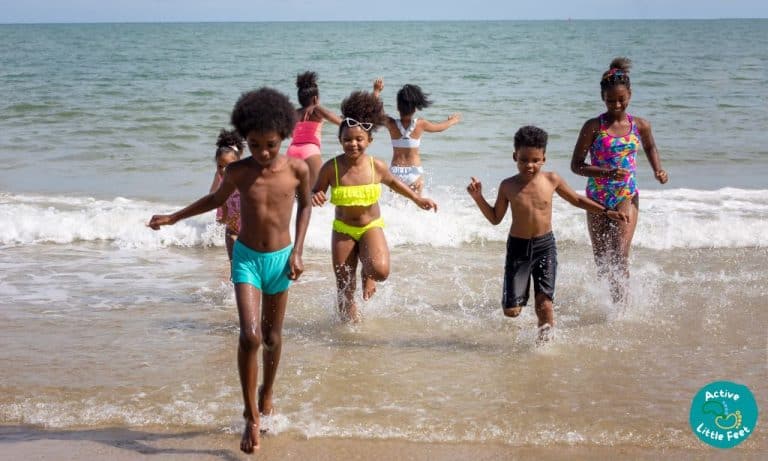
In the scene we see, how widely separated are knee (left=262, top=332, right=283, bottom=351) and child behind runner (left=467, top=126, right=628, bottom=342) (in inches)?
74.7

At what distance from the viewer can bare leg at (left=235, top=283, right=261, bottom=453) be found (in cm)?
424

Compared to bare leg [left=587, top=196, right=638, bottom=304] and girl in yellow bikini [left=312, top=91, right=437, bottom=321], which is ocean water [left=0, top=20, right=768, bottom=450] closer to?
bare leg [left=587, top=196, right=638, bottom=304]

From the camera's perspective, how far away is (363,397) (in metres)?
5.07

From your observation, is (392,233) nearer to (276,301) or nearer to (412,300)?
(412,300)

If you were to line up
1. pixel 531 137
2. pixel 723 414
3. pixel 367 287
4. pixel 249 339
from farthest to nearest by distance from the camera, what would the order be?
pixel 367 287
pixel 531 137
pixel 723 414
pixel 249 339

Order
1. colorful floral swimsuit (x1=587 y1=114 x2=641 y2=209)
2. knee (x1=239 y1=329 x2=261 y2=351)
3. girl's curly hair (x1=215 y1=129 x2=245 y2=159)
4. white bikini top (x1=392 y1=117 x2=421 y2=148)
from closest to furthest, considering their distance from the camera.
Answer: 1. knee (x1=239 y1=329 x2=261 y2=351)
2. colorful floral swimsuit (x1=587 y1=114 x2=641 y2=209)
3. girl's curly hair (x1=215 y1=129 x2=245 y2=159)
4. white bikini top (x1=392 y1=117 x2=421 y2=148)

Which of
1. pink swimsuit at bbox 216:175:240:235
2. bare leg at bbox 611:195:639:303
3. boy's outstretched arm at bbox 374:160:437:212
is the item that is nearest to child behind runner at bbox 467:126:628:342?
boy's outstretched arm at bbox 374:160:437:212

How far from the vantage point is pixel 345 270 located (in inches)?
249

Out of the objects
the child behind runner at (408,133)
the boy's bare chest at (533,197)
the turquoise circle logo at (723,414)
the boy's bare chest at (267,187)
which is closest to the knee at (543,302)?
the boy's bare chest at (533,197)

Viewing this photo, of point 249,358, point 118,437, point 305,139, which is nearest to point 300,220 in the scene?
point 249,358

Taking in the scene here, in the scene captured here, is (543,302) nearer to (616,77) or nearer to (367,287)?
(367,287)

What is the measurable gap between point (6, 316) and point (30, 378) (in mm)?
1501

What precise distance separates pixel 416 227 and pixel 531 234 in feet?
13.2

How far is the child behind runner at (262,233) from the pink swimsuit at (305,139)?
4.74 meters
